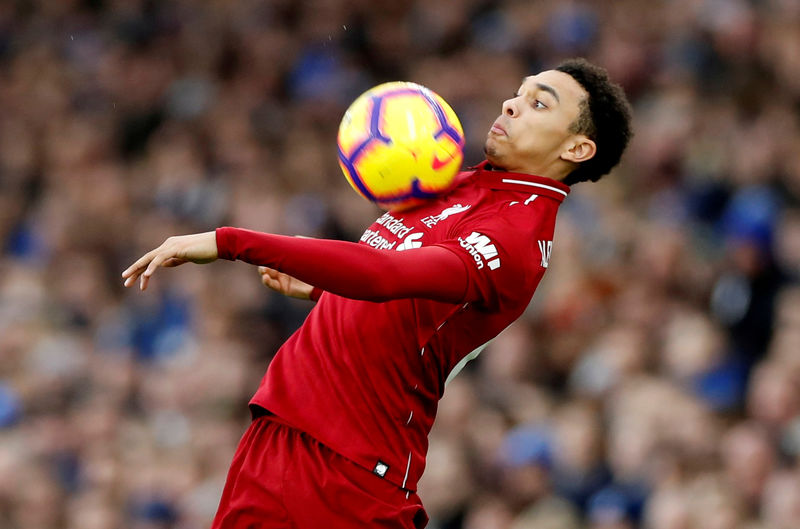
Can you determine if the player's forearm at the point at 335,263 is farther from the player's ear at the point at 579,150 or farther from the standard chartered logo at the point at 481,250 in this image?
the player's ear at the point at 579,150

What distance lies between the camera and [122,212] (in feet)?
38.5

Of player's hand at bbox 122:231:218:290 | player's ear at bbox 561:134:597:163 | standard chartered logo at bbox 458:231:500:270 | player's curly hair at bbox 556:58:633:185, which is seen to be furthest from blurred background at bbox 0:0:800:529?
player's hand at bbox 122:231:218:290

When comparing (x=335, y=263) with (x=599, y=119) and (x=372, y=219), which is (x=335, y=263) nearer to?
(x=599, y=119)

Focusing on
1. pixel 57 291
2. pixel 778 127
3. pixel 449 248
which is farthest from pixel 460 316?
pixel 57 291

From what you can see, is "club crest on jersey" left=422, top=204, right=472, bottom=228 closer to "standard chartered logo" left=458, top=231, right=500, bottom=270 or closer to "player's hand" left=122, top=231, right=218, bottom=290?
"standard chartered logo" left=458, top=231, right=500, bottom=270

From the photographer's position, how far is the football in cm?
430

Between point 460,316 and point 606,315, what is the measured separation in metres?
4.25

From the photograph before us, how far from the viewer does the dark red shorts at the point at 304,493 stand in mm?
4121

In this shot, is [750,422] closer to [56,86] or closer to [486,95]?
[486,95]

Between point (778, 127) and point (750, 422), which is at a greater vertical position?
point (778, 127)

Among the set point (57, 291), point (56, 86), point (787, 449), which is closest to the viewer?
point (787, 449)

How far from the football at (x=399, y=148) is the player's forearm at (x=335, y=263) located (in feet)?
1.74

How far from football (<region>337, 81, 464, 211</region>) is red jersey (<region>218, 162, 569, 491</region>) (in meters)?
0.10

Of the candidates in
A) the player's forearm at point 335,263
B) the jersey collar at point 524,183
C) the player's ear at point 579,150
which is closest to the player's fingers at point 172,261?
the player's forearm at point 335,263
